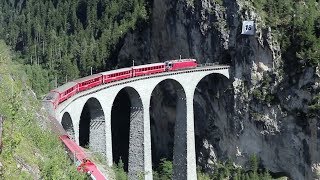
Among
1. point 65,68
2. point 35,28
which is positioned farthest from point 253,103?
point 35,28

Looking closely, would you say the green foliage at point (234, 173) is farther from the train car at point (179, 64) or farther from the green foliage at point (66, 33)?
the green foliage at point (66, 33)

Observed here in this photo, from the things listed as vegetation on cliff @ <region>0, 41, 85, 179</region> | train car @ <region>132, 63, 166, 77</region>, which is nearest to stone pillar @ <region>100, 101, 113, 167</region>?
train car @ <region>132, 63, 166, 77</region>

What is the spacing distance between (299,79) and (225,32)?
11623 mm

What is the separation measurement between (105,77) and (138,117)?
260 inches

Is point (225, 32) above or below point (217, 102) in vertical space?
above

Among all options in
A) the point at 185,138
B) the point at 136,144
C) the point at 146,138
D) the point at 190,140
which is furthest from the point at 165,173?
the point at 146,138

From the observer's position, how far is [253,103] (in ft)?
198

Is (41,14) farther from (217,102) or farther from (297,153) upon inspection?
(297,153)

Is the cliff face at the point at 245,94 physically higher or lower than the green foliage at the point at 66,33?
lower

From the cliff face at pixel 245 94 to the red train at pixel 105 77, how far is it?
5.59 metres

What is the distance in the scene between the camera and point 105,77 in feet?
154

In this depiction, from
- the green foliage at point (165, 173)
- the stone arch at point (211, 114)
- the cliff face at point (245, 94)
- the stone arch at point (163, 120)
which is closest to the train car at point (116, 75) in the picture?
the stone arch at point (211, 114)

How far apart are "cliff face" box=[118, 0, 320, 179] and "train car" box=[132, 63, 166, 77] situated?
10.9m

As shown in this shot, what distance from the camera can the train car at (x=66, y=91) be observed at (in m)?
39.1
